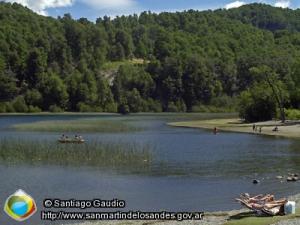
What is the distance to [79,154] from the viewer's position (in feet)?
224

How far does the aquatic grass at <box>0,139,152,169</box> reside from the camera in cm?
6147

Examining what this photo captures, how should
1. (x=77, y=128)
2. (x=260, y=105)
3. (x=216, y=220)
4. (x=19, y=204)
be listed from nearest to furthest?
(x=19, y=204), (x=216, y=220), (x=77, y=128), (x=260, y=105)

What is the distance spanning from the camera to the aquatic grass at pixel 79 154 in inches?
2420

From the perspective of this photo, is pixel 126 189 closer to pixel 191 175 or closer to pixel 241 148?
pixel 191 175

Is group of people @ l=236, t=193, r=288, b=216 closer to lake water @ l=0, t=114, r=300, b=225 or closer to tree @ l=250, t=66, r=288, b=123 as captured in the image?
lake water @ l=0, t=114, r=300, b=225

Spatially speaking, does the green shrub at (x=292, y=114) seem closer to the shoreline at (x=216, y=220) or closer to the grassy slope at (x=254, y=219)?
the shoreline at (x=216, y=220)

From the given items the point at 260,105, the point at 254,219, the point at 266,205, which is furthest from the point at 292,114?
the point at 254,219

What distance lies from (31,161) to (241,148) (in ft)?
94.5

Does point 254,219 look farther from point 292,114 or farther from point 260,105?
point 260,105

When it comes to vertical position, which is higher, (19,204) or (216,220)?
(19,204)

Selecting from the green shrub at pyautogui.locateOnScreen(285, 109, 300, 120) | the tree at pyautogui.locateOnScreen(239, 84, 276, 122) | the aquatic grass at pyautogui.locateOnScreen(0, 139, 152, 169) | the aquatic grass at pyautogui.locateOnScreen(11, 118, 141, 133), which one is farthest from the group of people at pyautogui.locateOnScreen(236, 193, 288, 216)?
the tree at pyautogui.locateOnScreen(239, 84, 276, 122)

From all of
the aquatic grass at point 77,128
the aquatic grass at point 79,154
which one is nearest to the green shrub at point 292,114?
the aquatic grass at point 77,128

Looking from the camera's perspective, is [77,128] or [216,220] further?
[77,128]

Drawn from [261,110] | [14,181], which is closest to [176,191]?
[14,181]
